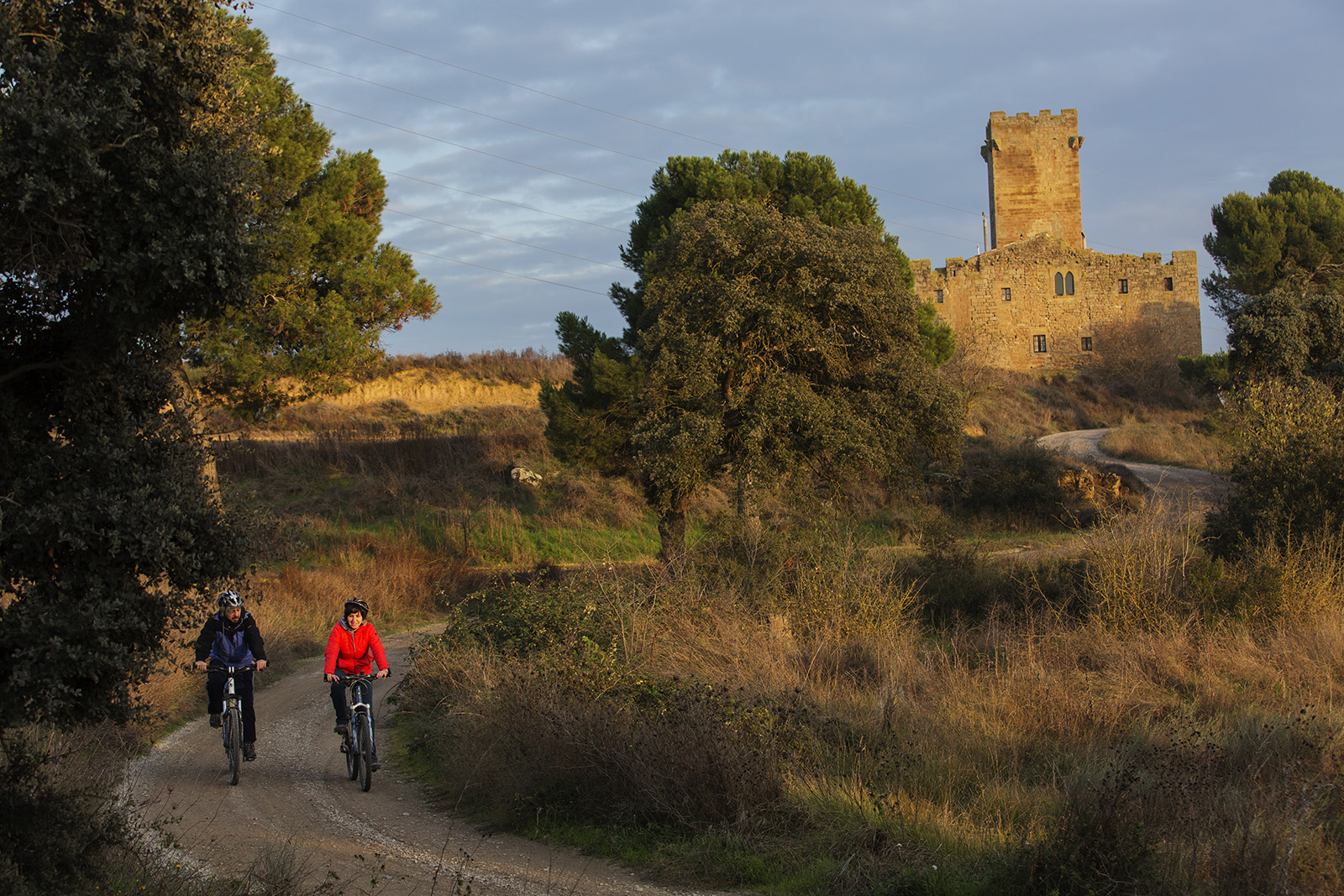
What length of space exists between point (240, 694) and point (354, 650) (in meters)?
1.12

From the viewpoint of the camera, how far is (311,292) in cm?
2138

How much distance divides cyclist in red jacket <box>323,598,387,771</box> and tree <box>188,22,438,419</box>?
11271 mm

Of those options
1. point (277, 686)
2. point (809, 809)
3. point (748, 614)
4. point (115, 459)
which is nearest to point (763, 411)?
point (748, 614)

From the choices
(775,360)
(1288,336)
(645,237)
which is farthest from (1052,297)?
(775,360)

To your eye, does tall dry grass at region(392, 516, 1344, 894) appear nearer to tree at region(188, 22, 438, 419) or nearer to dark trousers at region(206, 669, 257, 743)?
dark trousers at region(206, 669, 257, 743)

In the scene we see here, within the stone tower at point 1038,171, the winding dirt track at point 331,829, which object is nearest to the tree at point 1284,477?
the winding dirt track at point 331,829

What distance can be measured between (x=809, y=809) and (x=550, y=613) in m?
4.67

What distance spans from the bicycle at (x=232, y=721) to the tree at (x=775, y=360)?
9.29m

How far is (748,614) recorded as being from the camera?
1216 centimetres

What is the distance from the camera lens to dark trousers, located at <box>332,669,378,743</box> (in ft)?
28.2

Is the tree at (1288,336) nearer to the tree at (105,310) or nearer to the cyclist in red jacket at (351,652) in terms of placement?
the cyclist in red jacket at (351,652)

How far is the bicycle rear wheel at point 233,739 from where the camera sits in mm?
8680

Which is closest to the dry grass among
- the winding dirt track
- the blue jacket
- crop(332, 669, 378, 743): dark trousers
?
crop(332, 669, 378, 743): dark trousers

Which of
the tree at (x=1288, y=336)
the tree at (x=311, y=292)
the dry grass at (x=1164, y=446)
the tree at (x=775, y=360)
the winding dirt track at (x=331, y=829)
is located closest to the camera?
the winding dirt track at (x=331, y=829)
